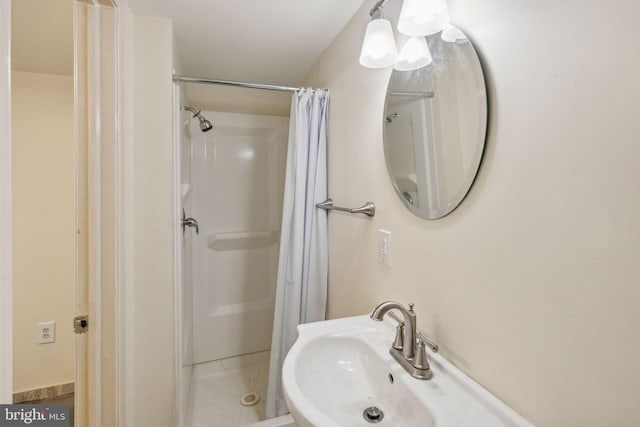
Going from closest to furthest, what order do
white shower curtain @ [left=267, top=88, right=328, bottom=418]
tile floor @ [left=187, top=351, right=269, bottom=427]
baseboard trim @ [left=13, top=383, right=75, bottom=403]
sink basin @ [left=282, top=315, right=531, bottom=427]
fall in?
sink basin @ [left=282, top=315, right=531, bottom=427], white shower curtain @ [left=267, top=88, right=328, bottom=418], tile floor @ [left=187, top=351, right=269, bottom=427], baseboard trim @ [left=13, top=383, right=75, bottom=403]

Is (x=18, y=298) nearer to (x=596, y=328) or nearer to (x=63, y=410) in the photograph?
(x=63, y=410)

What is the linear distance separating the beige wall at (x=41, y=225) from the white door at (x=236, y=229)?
2.67 feet

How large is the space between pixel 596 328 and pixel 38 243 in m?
2.74

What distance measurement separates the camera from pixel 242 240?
2.33 metres

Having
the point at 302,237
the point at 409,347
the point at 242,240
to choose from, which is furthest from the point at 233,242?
the point at 409,347

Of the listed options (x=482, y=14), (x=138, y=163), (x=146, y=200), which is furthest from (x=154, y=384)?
(x=482, y=14)

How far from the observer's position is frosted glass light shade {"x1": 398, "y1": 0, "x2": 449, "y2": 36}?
75 cm

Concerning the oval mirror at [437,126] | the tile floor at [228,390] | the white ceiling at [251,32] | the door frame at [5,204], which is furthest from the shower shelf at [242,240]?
the door frame at [5,204]

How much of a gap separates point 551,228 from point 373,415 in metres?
0.71

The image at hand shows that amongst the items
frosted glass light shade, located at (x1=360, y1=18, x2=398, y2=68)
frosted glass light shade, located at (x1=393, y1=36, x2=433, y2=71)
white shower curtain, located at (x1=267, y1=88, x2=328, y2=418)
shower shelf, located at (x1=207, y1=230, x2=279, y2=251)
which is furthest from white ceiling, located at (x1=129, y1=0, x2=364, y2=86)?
shower shelf, located at (x1=207, y1=230, x2=279, y2=251)

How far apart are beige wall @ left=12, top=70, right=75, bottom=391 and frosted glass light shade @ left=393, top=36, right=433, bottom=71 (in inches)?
87.7

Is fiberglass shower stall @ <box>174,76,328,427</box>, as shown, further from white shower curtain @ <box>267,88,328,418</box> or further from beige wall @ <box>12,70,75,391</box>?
beige wall @ <box>12,70,75,391</box>

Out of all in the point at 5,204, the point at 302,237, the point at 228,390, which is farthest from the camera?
the point at 228,390

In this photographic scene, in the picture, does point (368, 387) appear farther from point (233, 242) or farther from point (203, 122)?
point (203, 122)
